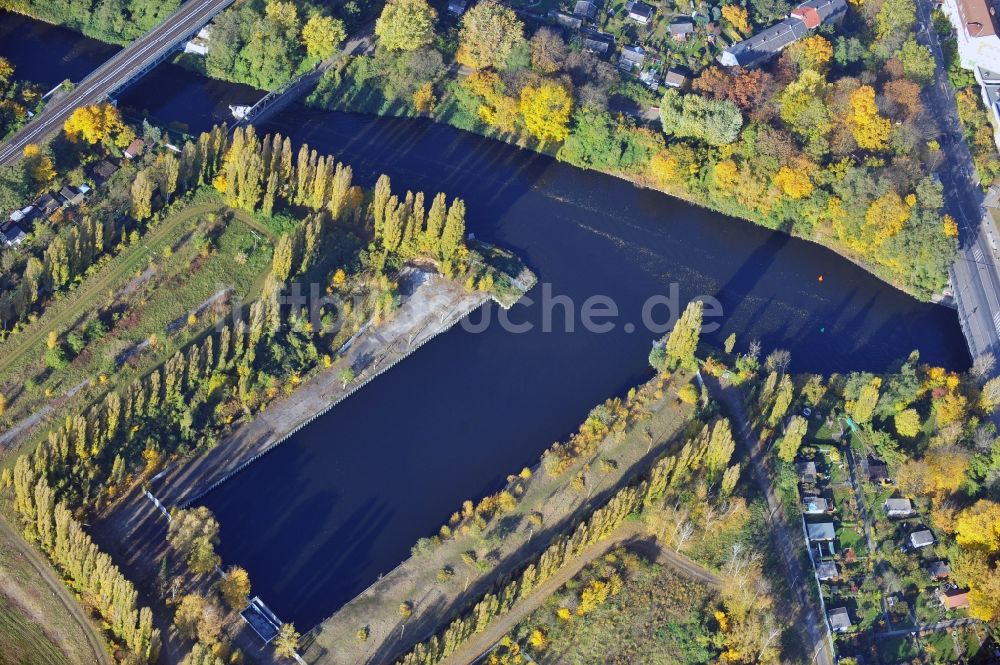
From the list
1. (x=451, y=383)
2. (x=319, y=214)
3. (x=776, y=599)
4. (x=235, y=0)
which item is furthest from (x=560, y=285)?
(x=235, y=0)

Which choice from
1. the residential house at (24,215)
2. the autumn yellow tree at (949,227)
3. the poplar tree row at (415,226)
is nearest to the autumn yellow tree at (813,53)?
the autumn yellow tree at (949,227)

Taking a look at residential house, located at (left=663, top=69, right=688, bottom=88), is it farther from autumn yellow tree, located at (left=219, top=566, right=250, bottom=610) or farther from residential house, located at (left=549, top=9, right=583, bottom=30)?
autumn yellow tree, located at (left=219, top=566, right=250, bottom=610)

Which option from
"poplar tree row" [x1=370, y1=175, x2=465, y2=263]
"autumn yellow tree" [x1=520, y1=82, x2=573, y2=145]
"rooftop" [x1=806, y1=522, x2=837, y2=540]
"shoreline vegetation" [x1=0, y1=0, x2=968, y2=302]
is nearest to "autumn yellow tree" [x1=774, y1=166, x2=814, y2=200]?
"shoreline vegetation" [x1=0, y1=0, x2=968, y2=302]

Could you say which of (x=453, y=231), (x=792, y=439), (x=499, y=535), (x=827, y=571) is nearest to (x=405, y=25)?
(x=453, y=231)

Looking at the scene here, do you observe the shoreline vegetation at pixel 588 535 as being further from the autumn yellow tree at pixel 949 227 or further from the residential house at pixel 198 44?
the residential house at pixel 198 44

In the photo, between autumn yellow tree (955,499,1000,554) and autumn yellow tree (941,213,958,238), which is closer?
autumn yellow tree (955,499,1000,554)

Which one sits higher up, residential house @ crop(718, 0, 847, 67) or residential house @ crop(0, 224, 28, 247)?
residential house @ crop(718, 0, 847, 67)
